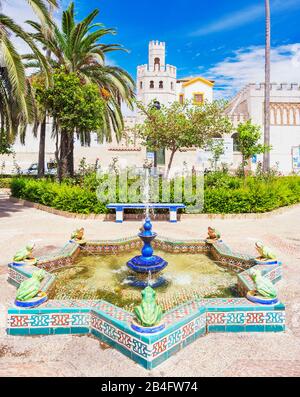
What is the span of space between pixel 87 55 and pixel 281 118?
24526 millimetres

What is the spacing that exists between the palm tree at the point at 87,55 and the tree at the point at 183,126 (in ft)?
6.21

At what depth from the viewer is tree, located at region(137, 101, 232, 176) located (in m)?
16.2

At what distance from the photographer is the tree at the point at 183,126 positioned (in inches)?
639

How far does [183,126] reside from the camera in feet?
52.9

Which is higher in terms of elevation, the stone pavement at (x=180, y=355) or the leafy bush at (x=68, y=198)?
the leafy bush at (x=68, y=198)

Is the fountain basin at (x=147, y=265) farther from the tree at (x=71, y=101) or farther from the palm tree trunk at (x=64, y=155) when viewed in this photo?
the palm tree trunk at (x=64, y=155)

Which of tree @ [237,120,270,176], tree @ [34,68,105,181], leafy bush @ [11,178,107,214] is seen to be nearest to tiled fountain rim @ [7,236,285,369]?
→ leafy bush @ [11,178,107,214]

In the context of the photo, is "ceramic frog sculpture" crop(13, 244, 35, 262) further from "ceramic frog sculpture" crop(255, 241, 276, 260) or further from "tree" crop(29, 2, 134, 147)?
"tree" crop(29, 2, 134, 147)

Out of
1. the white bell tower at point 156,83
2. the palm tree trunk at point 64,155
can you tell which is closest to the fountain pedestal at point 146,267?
the palm tree trunk at point 64,155

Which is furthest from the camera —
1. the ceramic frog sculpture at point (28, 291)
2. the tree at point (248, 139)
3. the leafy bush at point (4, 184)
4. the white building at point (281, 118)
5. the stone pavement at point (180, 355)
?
the white building at point (281, 118)

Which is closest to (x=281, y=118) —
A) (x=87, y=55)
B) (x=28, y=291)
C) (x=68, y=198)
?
(x=87, y=55)

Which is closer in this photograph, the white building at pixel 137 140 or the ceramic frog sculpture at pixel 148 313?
the ceramic frog sculpture at pixel 148 313

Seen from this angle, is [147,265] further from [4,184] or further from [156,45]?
[156,45]
